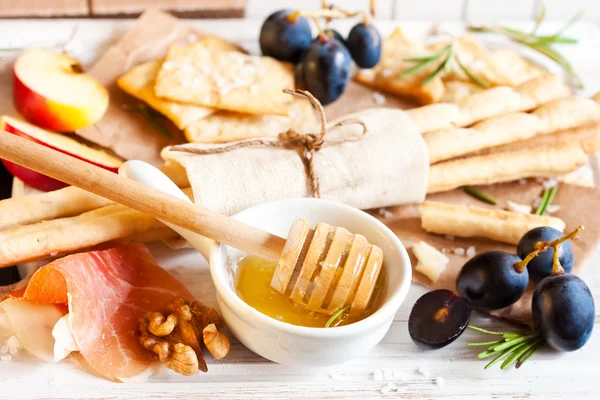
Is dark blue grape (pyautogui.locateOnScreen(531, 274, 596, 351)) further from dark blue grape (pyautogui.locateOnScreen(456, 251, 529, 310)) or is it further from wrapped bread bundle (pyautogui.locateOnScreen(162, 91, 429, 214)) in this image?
wrapped bread bundle (pyautogui.locateOnScreen(162, 91, 429, 214))

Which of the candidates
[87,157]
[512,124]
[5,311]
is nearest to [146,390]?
[5,311]

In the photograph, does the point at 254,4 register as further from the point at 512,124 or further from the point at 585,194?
the point at 585,194

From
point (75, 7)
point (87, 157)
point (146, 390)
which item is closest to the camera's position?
point (146, 390)

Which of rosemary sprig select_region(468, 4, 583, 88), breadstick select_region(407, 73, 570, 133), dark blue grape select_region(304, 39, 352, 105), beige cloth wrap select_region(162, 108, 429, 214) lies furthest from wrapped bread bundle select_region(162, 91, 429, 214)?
rosemary sprig select_region(468, 4, 583, 88)

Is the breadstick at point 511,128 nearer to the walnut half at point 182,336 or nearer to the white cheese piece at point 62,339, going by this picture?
the walnut half at point 182,336

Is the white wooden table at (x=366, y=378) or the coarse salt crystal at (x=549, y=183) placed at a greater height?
the white wooden table at (x=366, y=378)

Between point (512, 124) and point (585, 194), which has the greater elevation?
point (512, 124)

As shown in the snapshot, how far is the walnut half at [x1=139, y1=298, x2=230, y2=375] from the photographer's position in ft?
4.00

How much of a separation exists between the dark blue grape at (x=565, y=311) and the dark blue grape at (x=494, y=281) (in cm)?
5

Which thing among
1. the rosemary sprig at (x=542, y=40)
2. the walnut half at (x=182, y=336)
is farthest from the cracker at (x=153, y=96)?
the rosemary sprig at (x=542, y=40)

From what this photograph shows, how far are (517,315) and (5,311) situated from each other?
98 cm

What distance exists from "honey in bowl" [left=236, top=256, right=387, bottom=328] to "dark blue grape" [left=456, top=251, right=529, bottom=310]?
0.19 meters

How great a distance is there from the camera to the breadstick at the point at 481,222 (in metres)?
1.52

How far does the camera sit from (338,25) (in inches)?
87.7
